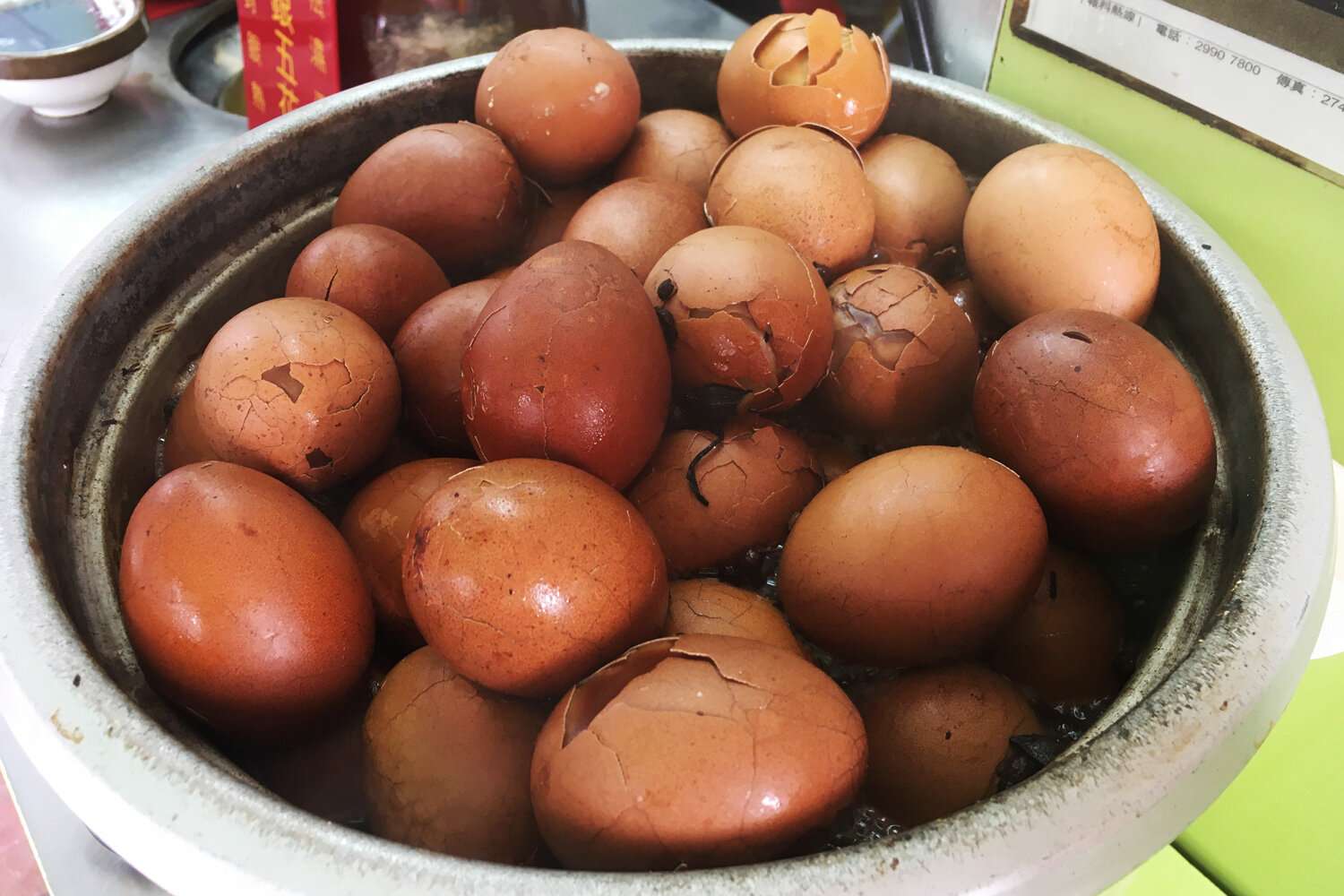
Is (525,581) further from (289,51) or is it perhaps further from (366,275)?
(289,51)

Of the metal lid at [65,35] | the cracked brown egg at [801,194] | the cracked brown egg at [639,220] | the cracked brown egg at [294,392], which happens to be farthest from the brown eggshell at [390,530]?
the metal lid at [65,35]

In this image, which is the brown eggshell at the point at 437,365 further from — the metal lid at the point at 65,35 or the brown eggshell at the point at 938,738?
the metal lid at the point at 65,35

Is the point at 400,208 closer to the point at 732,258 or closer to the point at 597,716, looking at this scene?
the point at 732,258

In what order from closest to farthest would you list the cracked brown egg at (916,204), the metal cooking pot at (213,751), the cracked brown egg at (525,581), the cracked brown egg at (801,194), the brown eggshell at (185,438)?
the metal cooking pot at (213,751)
the cracked brown egg at (525,581)
the brown eggshell at (185,438)
the cracked brown egg at (801,194)
the cracked brown egg at (916,204)

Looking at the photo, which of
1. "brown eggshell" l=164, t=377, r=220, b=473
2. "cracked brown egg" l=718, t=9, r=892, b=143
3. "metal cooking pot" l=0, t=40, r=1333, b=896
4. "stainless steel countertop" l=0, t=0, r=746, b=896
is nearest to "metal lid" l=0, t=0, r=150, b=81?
"stainless steel countertop" l=0, t=0, r=746, b=896

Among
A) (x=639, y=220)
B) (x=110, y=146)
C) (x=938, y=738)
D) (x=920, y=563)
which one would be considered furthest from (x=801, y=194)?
(x=110, y=146)

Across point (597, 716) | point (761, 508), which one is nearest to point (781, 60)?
point (761, 508)
